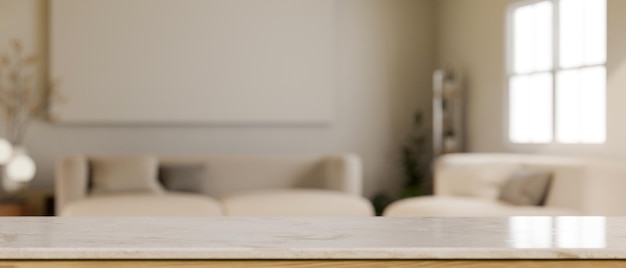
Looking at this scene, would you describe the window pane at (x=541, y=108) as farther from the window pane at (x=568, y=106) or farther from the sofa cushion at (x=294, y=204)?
the sofa cushion at (x=294, y=204)

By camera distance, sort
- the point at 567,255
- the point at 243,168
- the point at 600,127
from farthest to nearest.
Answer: the point at 243,168 < the point at 600,127 < the point at 567,255

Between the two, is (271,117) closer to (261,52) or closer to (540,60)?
(261,52)

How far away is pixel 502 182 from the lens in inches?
225

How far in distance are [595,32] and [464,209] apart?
152 centimetres

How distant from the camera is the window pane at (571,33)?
225 inches

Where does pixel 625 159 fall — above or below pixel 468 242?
above

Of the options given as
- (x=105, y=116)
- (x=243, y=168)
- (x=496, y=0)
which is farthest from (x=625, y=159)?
(x=105, y=116)

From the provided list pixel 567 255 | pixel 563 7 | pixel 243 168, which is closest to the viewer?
pixel 567 255

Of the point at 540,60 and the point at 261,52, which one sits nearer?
the point at 540,60

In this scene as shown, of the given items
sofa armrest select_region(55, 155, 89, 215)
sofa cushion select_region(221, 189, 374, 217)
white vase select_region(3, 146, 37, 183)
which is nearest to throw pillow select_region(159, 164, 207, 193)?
sofa cushion select_region(221, 189, 374, 217)

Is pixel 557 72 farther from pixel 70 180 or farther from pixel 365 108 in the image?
pixel 70 180

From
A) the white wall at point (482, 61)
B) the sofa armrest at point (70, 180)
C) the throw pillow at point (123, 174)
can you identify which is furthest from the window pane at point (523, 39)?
the sofa armrest at point (70, 180)

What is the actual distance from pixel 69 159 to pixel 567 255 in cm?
527

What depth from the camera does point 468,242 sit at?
1.45 m
